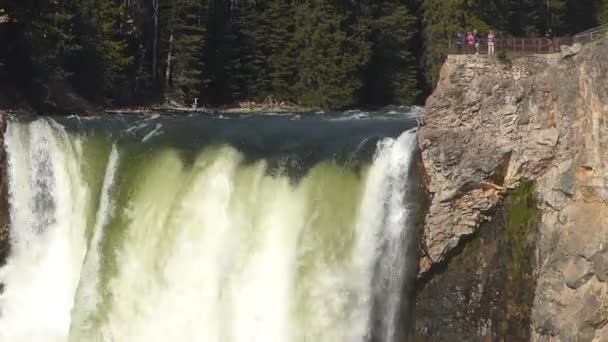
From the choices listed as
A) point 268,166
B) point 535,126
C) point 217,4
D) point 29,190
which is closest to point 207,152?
point 268,166

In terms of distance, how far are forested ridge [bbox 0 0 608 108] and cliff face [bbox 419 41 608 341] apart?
915 inches

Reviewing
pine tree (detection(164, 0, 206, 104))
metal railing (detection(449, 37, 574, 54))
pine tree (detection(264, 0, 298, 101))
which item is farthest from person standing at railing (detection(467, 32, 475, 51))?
pine tree (detection(264, 0, 298, 101))

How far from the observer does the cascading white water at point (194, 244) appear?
15.4 metres

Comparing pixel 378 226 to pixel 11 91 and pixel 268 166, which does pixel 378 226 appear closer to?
pixel 268 166

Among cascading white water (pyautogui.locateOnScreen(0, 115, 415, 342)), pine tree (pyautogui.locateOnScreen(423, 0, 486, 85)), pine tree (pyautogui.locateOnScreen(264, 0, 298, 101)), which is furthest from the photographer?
pine tree (pyautogui.locateOnScreen(264, 0, 298, 101))

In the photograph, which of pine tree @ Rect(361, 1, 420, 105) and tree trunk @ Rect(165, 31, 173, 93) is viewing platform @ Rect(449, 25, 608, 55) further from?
pine tree @ Rect(361, 1, 420, 105)

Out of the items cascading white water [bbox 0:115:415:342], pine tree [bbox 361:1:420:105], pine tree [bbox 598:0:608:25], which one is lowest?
cascading white water [bbox 0:115:415:342]

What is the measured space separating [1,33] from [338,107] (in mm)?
18023

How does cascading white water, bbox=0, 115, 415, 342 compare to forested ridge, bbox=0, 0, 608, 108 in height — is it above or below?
below

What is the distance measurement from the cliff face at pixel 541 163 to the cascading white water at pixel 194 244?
2.65ft

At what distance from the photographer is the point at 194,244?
55.6 feet

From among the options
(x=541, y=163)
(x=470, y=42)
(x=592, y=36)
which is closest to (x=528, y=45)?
(x=470, y=42)

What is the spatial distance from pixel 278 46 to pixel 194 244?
2902 centimetres

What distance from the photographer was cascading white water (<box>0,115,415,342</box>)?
15367mm
